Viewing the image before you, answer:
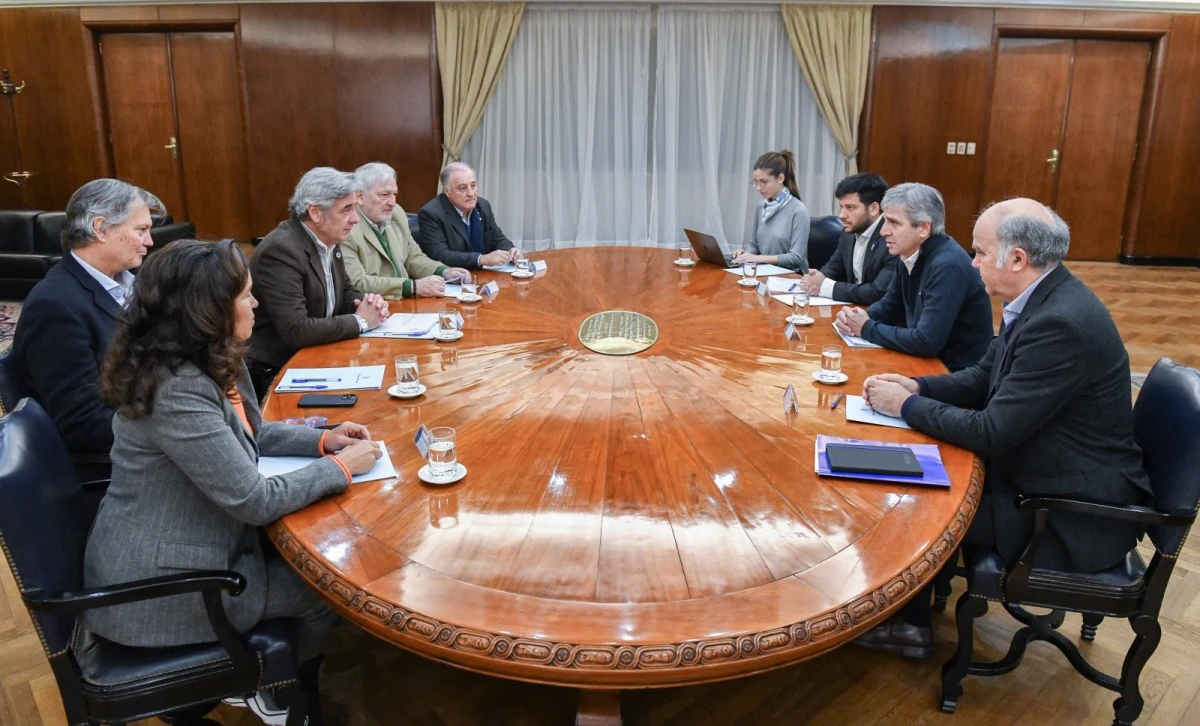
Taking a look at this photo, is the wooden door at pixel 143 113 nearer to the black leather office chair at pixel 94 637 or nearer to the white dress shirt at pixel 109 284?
the white dress shirt at pixel 109 284

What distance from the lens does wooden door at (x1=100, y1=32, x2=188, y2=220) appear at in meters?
8.13

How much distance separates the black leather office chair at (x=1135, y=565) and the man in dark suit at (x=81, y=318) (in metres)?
2.28

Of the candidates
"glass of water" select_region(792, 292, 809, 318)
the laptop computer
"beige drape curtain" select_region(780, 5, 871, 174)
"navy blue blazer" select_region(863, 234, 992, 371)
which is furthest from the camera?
"beige drape curtain" select_region(780, 5, 871, 174)

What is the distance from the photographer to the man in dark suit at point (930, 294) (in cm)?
275

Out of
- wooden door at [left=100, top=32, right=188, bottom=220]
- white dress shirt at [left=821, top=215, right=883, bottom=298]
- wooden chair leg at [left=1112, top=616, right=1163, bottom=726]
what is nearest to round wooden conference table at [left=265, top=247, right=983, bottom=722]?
wooden chair leg at [left=1112, top=616, right=1163, bottom=726]

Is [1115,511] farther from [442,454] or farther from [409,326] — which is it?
[409,326]

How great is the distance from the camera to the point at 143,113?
828cm

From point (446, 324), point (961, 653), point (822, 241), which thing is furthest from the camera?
point (822, 241)

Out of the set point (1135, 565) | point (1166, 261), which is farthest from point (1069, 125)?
point (1135, 565)

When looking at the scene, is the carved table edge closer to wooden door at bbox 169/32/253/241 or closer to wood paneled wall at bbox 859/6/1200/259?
wood paneled wall at bbox 859/6/1200/259

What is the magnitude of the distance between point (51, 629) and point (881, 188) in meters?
3.30

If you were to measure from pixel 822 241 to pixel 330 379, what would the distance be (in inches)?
122

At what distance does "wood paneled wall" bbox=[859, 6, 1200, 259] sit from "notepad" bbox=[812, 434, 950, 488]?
21.1 feet

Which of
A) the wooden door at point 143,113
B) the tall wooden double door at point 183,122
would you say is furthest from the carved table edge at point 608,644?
the wooden door at point 143,113
